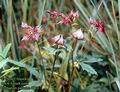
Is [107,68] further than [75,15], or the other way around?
[107,68]

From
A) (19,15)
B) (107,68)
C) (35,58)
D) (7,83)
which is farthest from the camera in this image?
(19,15)

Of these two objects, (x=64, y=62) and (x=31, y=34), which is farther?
(x=64, y=62)

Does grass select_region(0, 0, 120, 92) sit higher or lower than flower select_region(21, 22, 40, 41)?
lower

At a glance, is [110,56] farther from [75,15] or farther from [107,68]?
[75,15]

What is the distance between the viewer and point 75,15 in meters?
1.10

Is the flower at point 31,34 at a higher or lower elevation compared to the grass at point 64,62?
higher

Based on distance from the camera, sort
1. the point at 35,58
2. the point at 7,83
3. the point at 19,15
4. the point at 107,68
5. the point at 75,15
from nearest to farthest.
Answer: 1. the point at 75,15
2. the point at 7,83
3. the point at 35,58
4. the point at 107,68
5. the point at 19,15

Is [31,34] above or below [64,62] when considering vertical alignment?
above

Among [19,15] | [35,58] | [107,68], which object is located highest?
[19,15]

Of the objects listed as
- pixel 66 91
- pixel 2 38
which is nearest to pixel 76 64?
pixel 66 91

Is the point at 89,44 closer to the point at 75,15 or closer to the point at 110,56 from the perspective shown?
the point at 110,56

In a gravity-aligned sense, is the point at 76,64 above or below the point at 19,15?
below

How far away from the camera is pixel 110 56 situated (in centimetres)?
142

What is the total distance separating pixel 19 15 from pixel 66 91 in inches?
29.6
